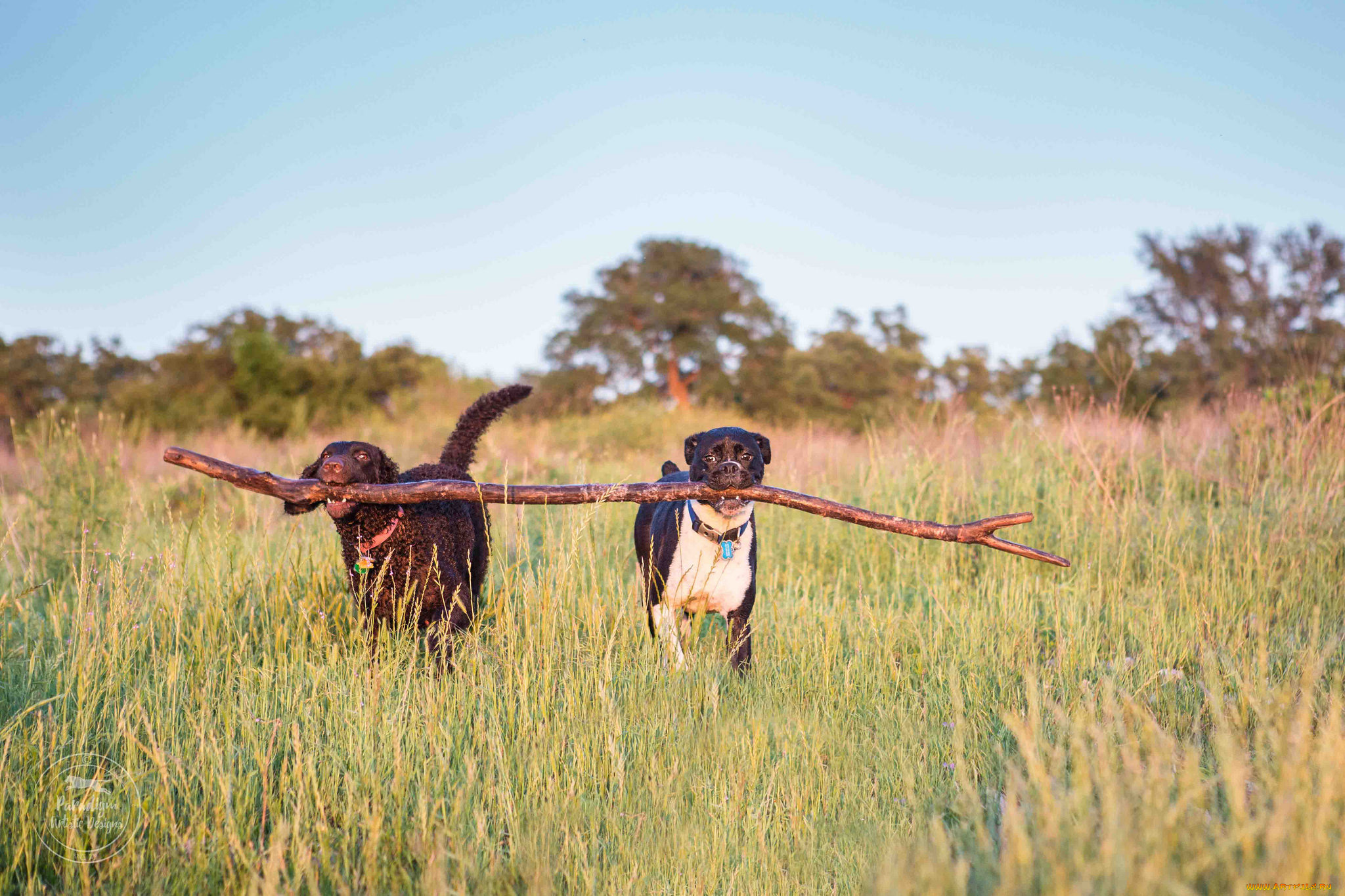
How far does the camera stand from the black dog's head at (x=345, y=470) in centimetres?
355

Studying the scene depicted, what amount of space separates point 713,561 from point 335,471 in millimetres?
1931

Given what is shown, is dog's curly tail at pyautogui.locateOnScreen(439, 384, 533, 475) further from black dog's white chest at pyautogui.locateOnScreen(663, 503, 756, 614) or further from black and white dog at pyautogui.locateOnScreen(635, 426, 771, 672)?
black dog's white chest at pyautogui.locateOnScreen(663, 503, 756, 614)

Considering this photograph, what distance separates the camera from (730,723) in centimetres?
Answer: 288

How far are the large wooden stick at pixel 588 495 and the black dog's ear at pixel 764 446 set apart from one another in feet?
2.51

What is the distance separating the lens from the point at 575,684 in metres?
2.90

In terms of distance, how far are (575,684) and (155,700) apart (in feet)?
5.35

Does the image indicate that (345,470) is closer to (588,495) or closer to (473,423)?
(588,495)

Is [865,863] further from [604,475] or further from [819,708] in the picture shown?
[604,475]

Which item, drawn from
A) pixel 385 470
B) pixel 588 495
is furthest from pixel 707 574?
pixel 385 470

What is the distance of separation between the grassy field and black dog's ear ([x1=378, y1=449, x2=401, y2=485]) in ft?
2.47

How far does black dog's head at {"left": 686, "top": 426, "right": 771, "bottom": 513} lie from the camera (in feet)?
11.5

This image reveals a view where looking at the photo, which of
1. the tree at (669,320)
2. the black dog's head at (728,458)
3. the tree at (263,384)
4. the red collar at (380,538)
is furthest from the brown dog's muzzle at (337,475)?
the tree at (669,320)

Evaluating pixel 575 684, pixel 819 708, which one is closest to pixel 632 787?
pixel 575 684

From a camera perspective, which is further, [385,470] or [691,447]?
[691,447]
